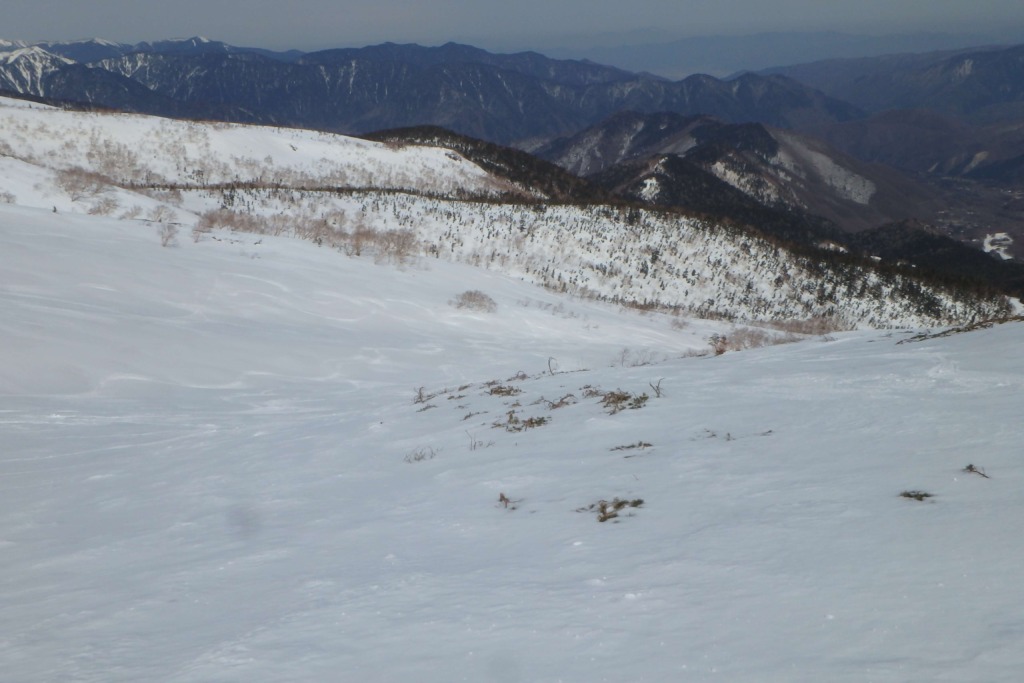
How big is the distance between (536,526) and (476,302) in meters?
→ 20.8

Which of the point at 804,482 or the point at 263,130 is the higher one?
the point at 263,130

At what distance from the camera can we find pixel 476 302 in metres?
25.8

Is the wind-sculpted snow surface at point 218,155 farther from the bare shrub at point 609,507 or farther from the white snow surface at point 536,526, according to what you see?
the bare shrub at point 609,507

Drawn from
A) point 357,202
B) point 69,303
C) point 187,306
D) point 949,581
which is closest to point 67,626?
point 949,581

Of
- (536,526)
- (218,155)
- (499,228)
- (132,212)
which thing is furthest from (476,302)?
(218,155)

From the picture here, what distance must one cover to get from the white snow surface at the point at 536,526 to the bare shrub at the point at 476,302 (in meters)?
12.1

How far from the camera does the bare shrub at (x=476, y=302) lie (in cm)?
2533

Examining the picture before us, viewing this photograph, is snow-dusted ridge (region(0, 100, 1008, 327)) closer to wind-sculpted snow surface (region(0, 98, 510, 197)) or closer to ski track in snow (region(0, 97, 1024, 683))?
wind-sculpted snow surface (region(0, 98, 510, 197))

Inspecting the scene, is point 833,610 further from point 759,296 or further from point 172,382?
point 759,296

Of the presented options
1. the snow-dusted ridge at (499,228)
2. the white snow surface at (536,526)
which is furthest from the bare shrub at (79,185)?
the white snow surface at (536,526)

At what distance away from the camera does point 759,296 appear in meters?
58.0

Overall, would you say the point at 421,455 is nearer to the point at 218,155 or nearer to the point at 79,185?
the point at 79,185

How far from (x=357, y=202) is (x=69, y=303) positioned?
42555mm

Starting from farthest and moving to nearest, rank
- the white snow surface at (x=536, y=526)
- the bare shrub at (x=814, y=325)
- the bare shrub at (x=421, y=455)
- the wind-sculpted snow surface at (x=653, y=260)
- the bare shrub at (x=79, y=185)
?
the wind-sculpted snow surface at (x=653, y=260) < the bare shrub at (x=814, y=325) < the bare shrub at (x=79, y=185) < the bare shrub at (x=421, y=455) < the white snow surface at (x=536, y=526)
